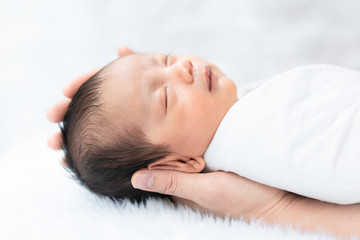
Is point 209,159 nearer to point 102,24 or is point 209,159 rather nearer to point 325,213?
point 325,213

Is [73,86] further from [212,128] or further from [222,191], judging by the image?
[222,191]

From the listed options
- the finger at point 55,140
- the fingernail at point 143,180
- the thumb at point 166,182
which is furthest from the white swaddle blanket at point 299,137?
the finger at point 55,140

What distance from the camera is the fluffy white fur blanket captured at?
1.11m

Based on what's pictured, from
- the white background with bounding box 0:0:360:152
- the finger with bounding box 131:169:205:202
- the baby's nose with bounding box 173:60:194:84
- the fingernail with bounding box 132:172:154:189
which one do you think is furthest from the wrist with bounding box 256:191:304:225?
the white background with bounding box 0:0:360:152

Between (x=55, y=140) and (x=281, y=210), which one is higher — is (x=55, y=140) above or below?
above

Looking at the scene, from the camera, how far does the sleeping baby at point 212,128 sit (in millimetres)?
1121

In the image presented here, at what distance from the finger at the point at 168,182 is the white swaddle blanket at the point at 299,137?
10 centimetres

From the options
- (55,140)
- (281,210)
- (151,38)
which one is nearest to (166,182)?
(281,210)

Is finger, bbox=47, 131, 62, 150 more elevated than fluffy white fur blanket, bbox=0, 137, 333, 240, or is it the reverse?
finger, bbox=47, 131, 62, 150

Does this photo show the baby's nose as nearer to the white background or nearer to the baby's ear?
the baby's ear

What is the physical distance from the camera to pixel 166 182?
1.20 metres

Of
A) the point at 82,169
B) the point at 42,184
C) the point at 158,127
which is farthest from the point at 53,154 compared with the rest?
the point at 158,127

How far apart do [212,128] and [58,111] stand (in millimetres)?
537

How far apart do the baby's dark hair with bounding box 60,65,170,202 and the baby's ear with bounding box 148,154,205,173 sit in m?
0.02
